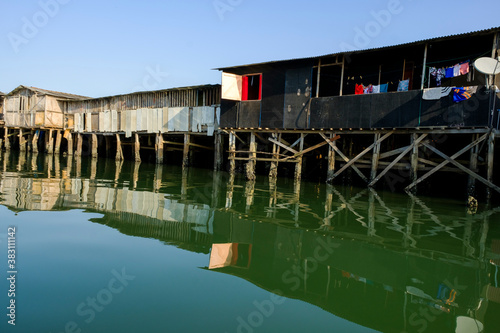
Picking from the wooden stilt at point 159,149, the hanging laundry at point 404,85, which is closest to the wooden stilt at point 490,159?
the hanging laundry at point 404,85

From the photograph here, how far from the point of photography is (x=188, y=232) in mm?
6398

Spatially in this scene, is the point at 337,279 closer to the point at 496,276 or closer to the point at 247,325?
the point at 247,325

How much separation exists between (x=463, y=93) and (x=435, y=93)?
0.82 meters

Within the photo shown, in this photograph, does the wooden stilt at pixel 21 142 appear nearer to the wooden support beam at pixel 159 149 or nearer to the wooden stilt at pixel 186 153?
the wooden support beam at pixel 159 149

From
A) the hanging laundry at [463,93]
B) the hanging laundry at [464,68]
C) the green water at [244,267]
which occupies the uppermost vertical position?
the hanging laundry at [464,68]

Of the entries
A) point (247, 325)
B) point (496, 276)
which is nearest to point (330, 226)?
point (496, 276)

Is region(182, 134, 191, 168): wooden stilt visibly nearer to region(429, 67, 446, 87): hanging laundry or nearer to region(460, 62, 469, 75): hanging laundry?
region(429, 67, 446, 87): hanging laundry

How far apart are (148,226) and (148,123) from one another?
17.5 metres

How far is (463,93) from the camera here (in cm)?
1130

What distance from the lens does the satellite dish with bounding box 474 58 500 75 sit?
10.1m

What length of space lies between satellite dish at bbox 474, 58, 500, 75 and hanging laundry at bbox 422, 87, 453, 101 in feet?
4.55

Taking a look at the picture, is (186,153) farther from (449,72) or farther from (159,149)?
(449,72)

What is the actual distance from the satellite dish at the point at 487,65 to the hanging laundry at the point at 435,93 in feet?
4.55

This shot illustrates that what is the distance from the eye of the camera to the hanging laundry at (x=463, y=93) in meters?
11.2
